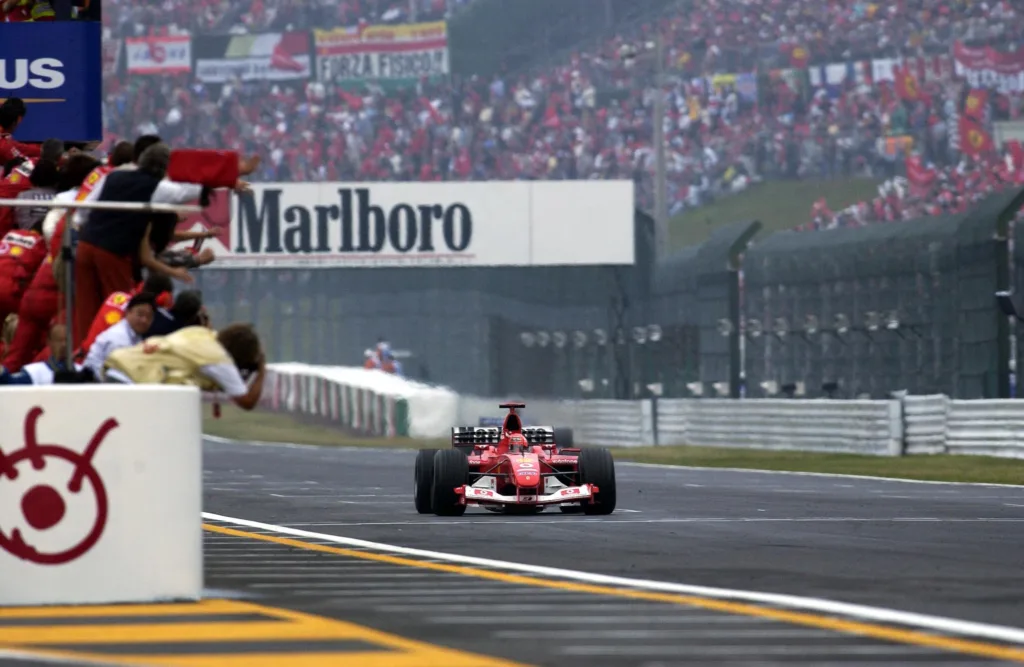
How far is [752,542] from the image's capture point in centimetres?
1227

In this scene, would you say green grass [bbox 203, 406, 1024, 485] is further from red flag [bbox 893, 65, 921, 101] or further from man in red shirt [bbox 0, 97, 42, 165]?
red flag [bbox 893, 65, 921, 101]

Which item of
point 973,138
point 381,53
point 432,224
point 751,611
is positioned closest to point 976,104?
point 973,138

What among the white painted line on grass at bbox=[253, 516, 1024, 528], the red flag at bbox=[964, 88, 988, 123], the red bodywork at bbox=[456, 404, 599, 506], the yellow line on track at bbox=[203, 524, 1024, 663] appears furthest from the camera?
the red flag at bbox=[964, 88, 988, 123]

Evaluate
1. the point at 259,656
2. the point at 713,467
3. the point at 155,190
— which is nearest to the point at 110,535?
the point at 259,656

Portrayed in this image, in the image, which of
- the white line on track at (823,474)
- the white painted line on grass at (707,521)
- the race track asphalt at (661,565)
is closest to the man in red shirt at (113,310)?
the race track asphalt at (661,565)

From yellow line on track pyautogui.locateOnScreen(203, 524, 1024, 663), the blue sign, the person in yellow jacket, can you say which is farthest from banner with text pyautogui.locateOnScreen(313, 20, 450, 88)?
the person in yellow jacket

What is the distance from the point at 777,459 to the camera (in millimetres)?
28906

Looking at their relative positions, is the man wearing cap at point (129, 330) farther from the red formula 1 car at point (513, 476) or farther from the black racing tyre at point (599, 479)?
the black racing tyre at point (599, 479)

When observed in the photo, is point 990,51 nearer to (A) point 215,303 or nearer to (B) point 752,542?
(A) point 215,303

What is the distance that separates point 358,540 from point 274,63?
44728mm

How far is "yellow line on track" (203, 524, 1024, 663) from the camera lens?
6578 millimetres

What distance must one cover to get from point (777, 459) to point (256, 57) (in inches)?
1202

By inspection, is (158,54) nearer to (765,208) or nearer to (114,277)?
(765,208)

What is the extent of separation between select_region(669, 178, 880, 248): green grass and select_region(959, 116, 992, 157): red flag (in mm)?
3065
